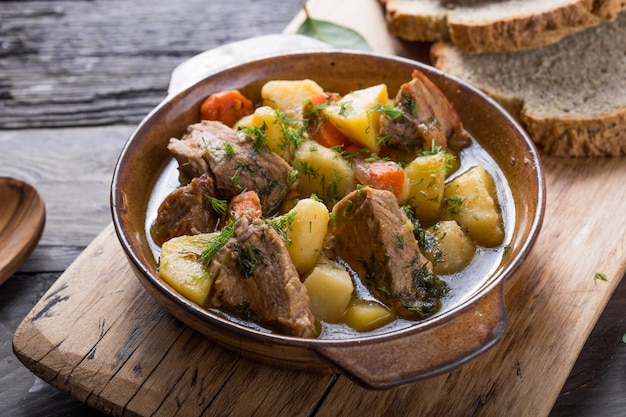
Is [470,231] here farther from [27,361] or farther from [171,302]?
[27,361]

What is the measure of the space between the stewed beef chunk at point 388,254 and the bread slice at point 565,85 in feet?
4.66

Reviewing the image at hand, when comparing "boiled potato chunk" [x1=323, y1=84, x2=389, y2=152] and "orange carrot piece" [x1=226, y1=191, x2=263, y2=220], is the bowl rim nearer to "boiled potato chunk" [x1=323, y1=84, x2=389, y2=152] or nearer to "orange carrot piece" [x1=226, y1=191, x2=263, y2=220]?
"orange carrot piece" [x1=226, y1=191, x2=263, y2=220]

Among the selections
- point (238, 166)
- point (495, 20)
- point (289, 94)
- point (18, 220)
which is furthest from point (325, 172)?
point (18, 220)

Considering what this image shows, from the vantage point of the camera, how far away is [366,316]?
9.06 ft

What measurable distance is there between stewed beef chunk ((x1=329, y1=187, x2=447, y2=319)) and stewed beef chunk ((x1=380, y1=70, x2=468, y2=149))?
52 centimetres

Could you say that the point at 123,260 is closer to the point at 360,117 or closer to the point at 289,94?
the point at 289,94

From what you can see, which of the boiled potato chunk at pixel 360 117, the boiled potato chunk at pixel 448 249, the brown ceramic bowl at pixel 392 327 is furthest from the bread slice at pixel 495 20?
the boiled potato chunk at pixel 448 249

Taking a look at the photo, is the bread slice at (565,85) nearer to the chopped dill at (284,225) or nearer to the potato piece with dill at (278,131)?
the potato piece with dill at (278,131)

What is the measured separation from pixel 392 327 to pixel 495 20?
2.06m

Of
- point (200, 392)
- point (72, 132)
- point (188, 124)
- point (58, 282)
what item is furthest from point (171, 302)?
point (72, 132)

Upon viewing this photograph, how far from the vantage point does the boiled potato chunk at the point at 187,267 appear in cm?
276

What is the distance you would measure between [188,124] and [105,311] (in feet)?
3.37

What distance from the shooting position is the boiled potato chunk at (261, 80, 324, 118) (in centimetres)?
356

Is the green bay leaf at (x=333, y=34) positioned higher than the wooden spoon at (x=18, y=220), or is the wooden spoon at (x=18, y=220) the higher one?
the green bay leaf at (x=333, y=34)
